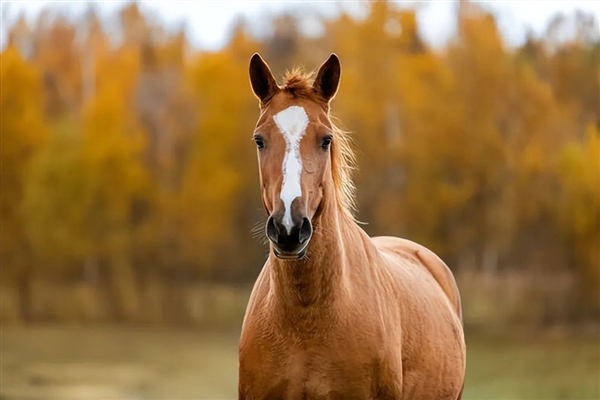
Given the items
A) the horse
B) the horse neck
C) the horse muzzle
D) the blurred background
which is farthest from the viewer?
the blurred background

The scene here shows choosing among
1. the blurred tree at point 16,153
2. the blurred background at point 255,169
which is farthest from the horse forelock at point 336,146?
the blurred background at point 255,169

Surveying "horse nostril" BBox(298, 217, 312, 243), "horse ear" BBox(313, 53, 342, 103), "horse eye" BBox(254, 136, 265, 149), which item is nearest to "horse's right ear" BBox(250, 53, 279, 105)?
"horse ear" BBox(313, 53, 342, 103)

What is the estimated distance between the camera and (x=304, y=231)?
3.45 metres

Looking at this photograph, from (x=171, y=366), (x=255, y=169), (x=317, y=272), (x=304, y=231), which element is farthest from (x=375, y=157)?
(x=304, y=231)

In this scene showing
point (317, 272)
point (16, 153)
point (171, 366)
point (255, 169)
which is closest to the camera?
point (317, 272)

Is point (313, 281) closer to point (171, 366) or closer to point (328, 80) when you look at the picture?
point (328, 80)

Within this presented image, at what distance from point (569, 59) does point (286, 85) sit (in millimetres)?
16174

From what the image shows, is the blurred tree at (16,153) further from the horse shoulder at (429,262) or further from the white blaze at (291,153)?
the white blaze at (291,153)

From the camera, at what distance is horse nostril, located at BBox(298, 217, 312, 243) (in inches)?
135

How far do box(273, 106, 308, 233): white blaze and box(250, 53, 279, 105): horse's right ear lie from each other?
246mm

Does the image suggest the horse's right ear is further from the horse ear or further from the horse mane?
the horse ear

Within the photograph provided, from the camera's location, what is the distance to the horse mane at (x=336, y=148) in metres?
3.99

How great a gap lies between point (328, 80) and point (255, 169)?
1512cm

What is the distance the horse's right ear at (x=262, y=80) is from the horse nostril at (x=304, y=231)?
820 mm
